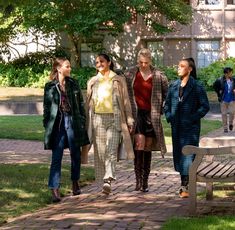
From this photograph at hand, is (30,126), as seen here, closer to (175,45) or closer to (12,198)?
(12,198)

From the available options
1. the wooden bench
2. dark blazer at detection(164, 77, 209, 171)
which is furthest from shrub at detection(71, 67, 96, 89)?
the wooden bench

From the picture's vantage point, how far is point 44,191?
10.4 m

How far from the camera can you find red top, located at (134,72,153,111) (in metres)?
10.3

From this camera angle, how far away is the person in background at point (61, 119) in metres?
9.88

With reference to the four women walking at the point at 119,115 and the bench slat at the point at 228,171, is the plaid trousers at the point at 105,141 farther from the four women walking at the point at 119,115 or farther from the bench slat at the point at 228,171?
the bench slat at the point at 228,171

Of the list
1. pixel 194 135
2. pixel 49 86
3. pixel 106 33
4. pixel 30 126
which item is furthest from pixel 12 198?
pixel 106 33

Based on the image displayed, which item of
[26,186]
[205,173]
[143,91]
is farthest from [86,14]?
[205,173]

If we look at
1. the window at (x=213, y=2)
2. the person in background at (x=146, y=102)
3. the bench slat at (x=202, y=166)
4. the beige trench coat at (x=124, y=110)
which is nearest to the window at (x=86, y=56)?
the window at (x=213, y=2)

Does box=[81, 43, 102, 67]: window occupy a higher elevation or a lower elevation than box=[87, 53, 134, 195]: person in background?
higher

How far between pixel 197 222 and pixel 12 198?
2.82 meters

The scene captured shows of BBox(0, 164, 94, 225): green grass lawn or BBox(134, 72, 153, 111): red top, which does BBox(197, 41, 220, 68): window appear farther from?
BBox(134, 72, 153, 111): red top

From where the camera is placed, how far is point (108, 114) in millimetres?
10180

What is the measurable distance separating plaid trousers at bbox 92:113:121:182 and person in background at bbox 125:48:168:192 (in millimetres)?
304

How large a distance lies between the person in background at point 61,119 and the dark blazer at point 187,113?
1.09 meters
